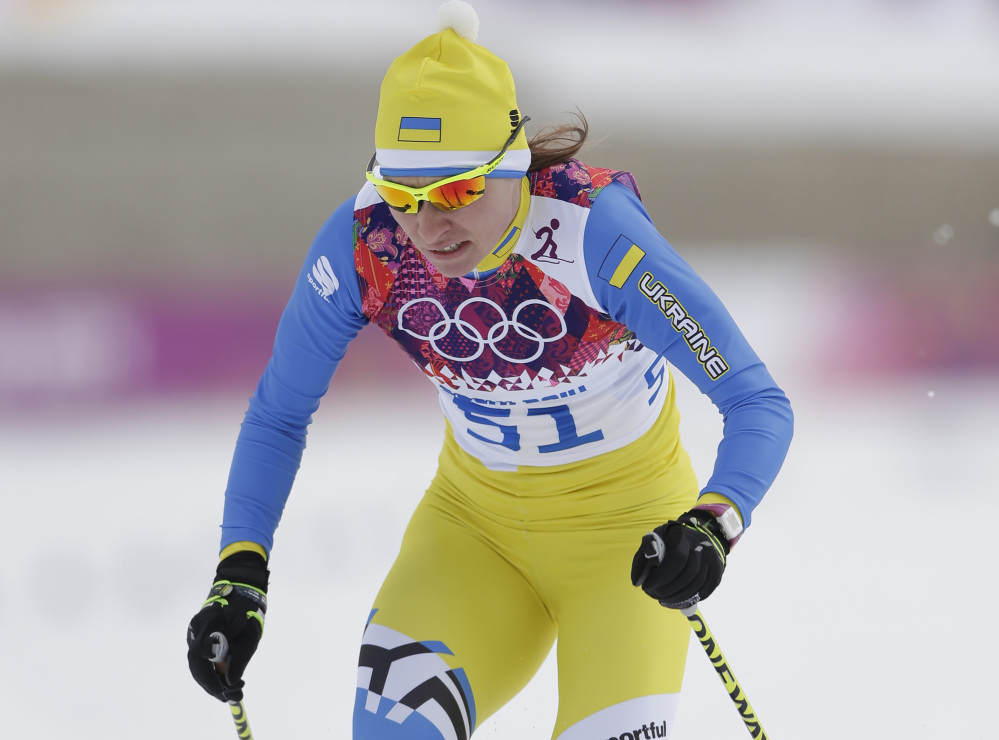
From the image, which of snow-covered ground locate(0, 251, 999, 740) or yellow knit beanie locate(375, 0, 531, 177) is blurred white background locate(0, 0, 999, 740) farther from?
yellow knit beanie locate(375, 0, 531, 177)

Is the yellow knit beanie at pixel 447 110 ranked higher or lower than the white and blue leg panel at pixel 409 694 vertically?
higher

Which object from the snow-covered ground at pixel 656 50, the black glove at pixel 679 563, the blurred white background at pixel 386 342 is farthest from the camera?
the snow-covered ground at pixel 656 50

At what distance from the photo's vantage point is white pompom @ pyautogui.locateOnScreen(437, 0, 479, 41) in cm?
151

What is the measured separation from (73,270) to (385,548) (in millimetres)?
3908

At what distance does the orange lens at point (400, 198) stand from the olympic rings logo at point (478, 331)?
224 mm

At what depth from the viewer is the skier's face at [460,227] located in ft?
4.69

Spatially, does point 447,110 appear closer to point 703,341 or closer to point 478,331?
point 478,331

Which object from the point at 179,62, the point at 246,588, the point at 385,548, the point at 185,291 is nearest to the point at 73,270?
the point at 185,291

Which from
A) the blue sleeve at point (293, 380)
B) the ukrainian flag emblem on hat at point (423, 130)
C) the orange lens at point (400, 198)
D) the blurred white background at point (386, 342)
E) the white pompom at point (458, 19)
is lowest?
the blurred white background at point (386, 342)

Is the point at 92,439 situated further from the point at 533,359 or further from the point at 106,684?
the point at 533,359

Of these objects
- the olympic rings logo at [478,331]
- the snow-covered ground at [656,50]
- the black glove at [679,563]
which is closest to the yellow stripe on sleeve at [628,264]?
the olympic rings logo at [478,331]

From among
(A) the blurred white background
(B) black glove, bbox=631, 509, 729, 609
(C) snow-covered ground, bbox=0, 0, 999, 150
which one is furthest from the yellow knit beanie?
(C) snow-covered ground, bbox=0, 0, 999, 150

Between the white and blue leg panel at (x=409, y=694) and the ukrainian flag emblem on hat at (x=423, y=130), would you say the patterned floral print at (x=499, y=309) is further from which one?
the white and blue leg panel at (x=409, y=694)

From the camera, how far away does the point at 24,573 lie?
Result: 3.14 metres
